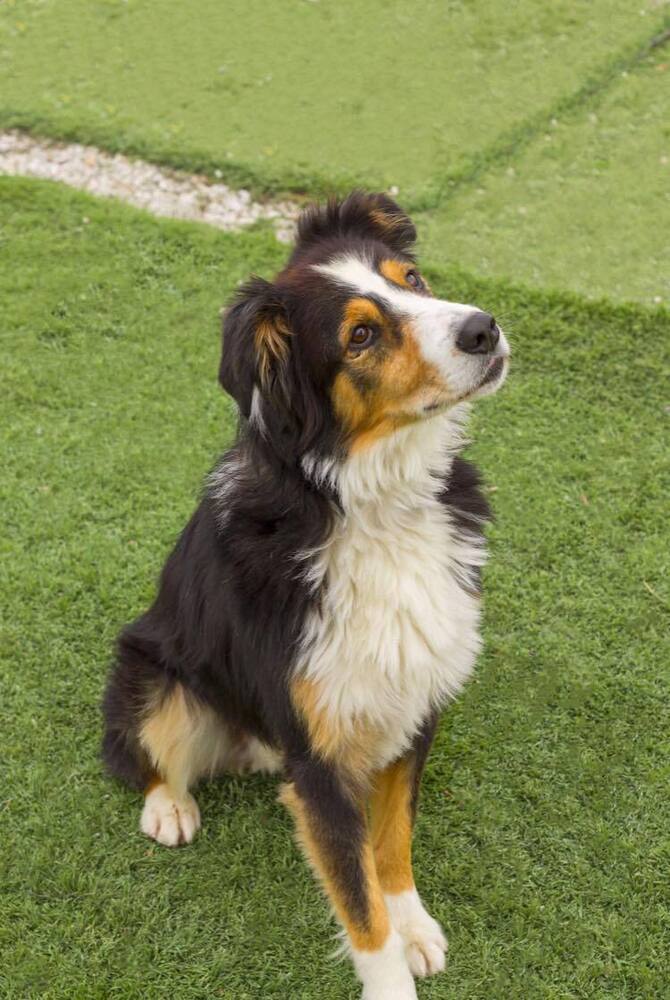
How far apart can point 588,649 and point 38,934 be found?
221 cm

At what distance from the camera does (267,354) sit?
2656 mm

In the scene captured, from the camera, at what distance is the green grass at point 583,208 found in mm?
5832

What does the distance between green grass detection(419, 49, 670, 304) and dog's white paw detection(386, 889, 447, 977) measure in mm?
3507

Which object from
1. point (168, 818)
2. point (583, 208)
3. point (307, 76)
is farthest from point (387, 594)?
point (307, 76)

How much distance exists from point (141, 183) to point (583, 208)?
2.76 metres

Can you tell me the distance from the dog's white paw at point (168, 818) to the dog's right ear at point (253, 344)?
1.53 meters

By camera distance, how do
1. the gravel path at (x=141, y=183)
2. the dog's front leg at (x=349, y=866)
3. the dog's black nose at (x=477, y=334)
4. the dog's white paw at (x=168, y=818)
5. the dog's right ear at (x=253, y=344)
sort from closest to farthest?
the dog's right ear at (x=253, y=344) → the dog's black nose at (x=477, y=334) → the dog's front leg at (x=349, y=866) → the dog's white paw at (x=168, y=818) → the gravel path at (x=141, y=183)

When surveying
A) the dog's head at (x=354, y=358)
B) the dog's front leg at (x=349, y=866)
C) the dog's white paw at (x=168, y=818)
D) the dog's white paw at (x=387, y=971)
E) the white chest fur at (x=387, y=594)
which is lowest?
the dog's white paw at (x=168, y=818)

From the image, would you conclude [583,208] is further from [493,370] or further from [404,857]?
[404,857]

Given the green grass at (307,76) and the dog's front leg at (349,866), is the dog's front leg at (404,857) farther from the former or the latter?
the green grass at (307,76)

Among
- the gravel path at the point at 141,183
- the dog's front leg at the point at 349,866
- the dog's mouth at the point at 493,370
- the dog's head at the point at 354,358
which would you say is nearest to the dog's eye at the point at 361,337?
the dog's head at the point at 354,358

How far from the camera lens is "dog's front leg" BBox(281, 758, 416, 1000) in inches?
115

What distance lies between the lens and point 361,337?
2.75 meters

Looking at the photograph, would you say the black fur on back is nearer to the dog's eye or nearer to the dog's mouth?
the dog's eye
